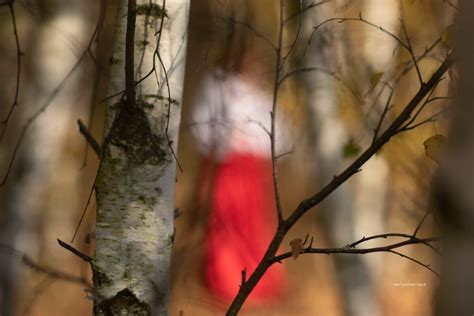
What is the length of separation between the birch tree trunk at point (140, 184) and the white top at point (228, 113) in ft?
6.39

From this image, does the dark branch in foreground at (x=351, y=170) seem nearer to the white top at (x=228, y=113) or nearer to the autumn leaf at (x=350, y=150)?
the autumn leaf at (x=350, y=150)

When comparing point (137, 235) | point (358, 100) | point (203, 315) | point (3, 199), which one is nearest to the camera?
point (137, 235)

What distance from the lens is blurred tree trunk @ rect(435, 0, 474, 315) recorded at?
1.38 feet

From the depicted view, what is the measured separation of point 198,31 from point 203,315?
1.37m

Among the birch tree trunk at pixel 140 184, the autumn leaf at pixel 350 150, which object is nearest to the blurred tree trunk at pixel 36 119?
the autumn leaf at pixel 350 150

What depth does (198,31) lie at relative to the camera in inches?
118

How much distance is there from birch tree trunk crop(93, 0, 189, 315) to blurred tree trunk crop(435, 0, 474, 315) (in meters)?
0.79

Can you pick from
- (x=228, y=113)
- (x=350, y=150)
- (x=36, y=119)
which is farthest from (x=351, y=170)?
(x=228, y=113)

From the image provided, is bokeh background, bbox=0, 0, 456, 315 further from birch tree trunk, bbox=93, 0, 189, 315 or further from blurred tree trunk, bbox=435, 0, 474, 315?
blurred tree trunk, bbox=435, 0, 474, 315

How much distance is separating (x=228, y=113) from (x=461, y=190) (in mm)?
2839

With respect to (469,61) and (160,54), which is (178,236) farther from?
(469,61)

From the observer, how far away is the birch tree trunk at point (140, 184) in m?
1.17

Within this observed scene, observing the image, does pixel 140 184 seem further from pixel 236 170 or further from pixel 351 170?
pixel 236 170

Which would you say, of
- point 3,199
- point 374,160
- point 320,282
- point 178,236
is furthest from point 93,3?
point 320,282
